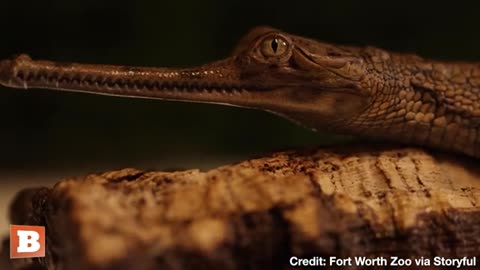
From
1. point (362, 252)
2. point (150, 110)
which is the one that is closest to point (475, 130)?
point (362, 252)

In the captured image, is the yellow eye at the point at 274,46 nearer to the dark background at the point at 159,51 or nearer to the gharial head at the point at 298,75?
the gharial head at the point at 298,75

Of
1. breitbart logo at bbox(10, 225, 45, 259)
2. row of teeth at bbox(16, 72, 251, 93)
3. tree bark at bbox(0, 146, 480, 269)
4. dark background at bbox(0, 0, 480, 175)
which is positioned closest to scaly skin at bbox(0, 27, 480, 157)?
row of teeth at bbox(16, 72, 251, 93)

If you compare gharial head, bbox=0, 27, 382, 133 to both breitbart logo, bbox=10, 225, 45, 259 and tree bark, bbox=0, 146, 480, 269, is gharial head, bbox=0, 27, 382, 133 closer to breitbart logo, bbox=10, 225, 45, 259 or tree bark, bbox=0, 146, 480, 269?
tree bark, bbox=0, 146, 480, 269

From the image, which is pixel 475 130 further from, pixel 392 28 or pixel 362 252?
pixel 392 28

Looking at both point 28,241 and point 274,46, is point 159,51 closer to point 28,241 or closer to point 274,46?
point 274,46

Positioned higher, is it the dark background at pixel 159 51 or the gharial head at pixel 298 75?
Answer: the dark background at pixel 159 51

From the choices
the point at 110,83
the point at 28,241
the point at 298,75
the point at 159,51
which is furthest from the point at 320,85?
the point at 159,51

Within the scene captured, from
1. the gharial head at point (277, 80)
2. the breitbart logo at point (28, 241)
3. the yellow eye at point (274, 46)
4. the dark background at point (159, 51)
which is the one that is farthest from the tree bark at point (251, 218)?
the dark background at point (159, 51)
